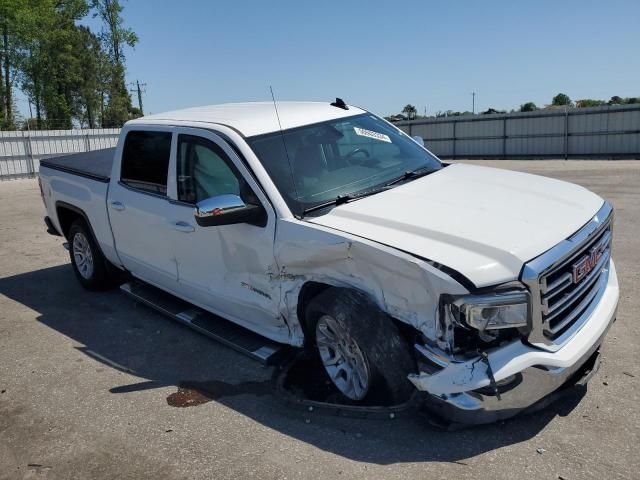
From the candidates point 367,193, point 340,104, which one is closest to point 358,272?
point 367,193

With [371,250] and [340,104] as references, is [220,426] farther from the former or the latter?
[340,104]

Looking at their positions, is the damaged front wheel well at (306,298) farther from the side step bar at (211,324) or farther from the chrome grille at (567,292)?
the chrome grille at (567,292)

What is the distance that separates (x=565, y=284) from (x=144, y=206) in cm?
336

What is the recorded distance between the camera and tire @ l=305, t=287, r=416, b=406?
3.09 m

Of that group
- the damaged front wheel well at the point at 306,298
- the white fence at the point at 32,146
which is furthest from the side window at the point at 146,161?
the white fence at the point at 32,146

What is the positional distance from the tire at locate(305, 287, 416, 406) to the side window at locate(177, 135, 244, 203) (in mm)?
1105

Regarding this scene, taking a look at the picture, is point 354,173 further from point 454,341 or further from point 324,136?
point 454,341

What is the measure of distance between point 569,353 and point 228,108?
3.39 m

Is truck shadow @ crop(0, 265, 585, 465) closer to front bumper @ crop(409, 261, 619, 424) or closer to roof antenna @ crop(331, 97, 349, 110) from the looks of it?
front bumper @ crop(409, 261, 619, 424)

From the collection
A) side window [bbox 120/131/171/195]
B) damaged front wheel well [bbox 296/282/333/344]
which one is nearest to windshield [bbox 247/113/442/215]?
damaged front wheel well [bbox 296/282/333/344]

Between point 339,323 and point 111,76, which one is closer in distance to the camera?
point 339,323

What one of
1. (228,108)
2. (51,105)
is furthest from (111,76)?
(228,108)

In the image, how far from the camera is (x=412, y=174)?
4.28 meters

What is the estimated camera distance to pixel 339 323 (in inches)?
128
